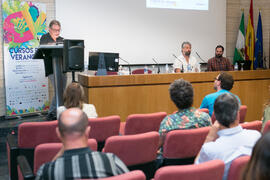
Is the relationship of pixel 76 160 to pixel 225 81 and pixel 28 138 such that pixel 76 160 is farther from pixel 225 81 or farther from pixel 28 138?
pixel 225 81

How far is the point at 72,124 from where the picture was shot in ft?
5.51

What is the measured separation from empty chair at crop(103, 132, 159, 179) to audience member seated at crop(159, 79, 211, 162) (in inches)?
9.7

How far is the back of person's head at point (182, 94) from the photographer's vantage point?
276 centimetres

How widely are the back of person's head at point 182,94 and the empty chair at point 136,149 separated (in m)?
0.51

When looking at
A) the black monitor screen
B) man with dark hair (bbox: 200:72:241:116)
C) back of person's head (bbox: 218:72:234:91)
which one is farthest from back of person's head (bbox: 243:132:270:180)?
the black monitor screen

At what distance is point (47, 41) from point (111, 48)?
1.73 metres

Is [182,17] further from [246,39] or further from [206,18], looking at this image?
[246,39]

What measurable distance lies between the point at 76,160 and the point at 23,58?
484 centimetres

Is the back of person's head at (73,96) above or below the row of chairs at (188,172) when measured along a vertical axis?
above

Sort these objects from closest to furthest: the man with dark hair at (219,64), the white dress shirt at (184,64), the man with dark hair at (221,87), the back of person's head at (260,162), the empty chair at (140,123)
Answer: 1. the back of person's head at (260,162)
2. the empty chair at (140,123)
3. the man with dark hair at (221,87)
4. the white dress shirt at (184,64)
5. the man with dark hair at (219,64)

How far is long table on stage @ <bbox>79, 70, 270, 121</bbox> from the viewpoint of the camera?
4.98 meters

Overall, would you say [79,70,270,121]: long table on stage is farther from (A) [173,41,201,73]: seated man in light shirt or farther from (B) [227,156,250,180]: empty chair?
(B) [227,156,250,180]: empty chair

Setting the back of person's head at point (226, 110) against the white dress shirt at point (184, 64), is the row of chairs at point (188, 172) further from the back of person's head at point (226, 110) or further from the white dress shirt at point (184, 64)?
the white dress shirt at point (184, 64)

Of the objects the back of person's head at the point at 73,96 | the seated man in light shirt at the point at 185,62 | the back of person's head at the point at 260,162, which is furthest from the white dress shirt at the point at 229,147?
the seated man in light shirt at the point at 185,62
